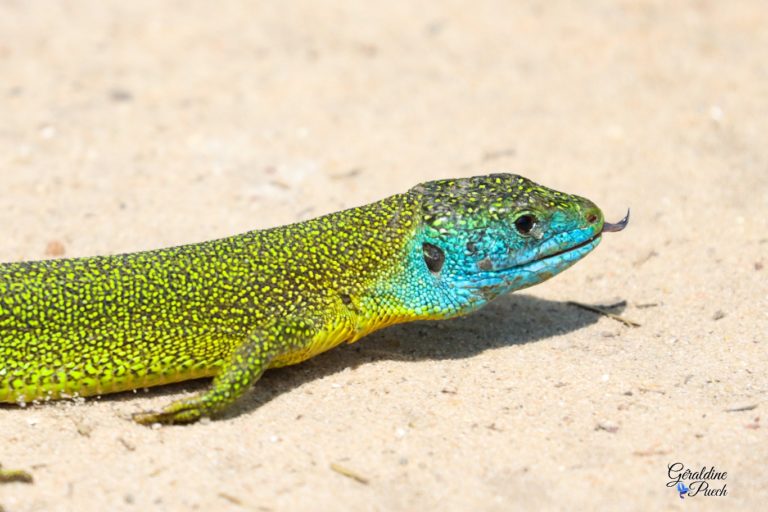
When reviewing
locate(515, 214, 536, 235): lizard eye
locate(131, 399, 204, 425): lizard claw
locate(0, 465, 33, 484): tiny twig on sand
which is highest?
locate(515, 214, 536, 235): lizard eye

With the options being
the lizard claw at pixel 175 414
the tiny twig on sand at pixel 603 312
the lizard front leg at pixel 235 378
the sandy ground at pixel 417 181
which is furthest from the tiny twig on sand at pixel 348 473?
the tiny twig on sand at pixel 603 312

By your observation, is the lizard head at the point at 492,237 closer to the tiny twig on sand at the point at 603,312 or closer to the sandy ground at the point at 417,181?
the sandy ground at the point at 417,181

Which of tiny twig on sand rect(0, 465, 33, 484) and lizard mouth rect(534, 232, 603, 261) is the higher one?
lizard mouth rect(534, 232, 603, 261)

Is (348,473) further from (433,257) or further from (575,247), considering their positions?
(575,247)

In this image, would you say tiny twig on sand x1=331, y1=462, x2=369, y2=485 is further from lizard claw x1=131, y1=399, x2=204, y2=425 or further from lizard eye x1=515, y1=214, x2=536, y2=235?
lizard eye x1=515, y1=214, x2=536, y2=235

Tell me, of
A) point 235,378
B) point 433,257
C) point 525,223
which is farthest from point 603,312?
point 235,378

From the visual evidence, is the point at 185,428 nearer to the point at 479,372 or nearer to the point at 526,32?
the point at 479,372

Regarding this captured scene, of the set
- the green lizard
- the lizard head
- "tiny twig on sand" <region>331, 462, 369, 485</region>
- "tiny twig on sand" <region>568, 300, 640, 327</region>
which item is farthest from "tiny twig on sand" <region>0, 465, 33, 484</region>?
"tiny twig on sand" <region>568, 300, 640, 327</region>
